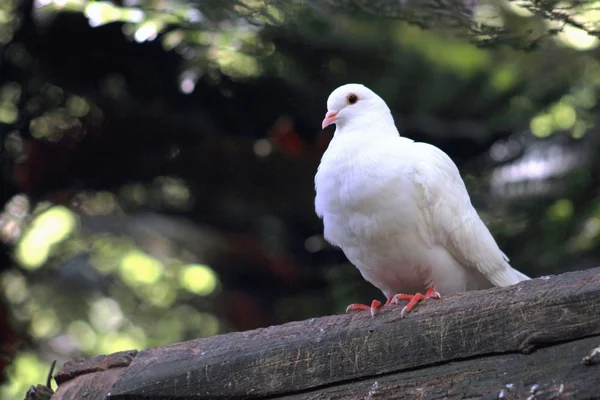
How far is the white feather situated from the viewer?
3783 mm

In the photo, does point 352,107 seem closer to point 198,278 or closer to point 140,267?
point 198,278

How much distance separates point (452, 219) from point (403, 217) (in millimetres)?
281

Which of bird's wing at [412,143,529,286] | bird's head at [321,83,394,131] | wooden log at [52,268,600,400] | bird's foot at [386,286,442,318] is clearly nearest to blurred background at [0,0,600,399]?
bird's head at [321,83,394,131]

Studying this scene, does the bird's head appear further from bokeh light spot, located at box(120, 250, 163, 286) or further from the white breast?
bokeh light spot, located at box(120, 250, 163, 286)

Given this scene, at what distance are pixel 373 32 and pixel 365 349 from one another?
9.43ft

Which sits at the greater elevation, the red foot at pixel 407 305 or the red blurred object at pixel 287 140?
the red foot at pixel 407 305

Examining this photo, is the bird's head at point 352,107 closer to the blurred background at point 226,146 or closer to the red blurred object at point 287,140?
the blurred background at point 226,146

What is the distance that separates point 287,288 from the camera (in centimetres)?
586

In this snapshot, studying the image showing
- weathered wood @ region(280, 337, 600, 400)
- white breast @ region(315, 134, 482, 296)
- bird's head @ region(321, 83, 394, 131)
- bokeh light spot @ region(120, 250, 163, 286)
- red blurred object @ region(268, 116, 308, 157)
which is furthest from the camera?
bokeh light spot @ region(120, 250, 163, 286)

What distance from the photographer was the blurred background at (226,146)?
4.99 m

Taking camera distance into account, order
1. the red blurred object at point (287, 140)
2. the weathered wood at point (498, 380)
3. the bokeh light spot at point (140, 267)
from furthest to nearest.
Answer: the bokeh light spot at point (140, 267) < the red blurred object at point (287, 140) < the weathered wood at point (498, 380)

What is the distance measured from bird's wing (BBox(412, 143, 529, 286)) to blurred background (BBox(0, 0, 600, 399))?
84 cm

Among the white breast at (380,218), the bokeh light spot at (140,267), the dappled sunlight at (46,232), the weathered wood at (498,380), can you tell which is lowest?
the bokeh light spot at (140,267)

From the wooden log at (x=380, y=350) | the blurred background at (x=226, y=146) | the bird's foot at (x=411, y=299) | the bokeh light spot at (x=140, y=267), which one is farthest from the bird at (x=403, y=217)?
the bokeh light spot at (x=140, y=267)
